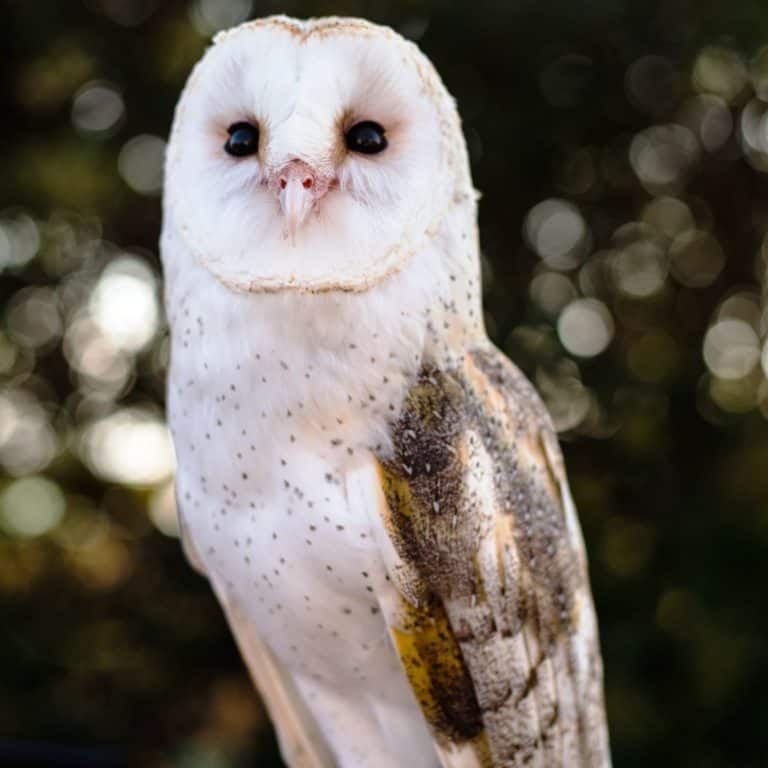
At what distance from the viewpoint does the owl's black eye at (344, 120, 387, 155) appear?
783 mm

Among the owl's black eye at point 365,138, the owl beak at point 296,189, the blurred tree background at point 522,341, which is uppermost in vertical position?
the owl's black eye at point 365,138

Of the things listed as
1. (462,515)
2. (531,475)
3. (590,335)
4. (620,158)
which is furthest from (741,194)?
(462,515)

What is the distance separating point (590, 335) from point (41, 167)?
119cm

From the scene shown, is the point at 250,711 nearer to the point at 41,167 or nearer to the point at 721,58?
the point at 41,167

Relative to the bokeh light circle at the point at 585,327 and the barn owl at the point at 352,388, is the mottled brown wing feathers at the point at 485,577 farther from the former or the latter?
the bokeh light circle at the point at 585,327

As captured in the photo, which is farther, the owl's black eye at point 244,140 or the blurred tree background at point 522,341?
the blurred tree background at point 522,341

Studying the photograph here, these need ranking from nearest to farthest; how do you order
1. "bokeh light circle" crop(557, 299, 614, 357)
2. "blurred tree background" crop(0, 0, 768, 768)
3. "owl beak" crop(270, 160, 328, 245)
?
"owl beak" crop(270, 160, 328, 245) → "blurred tree background" crop(0, 0, 768, 768) → "bokeh light circle" crop(557, 299, 614, 357)

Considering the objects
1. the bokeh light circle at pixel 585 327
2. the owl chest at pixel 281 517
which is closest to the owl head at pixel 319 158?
the owl chest at pixel 281 517

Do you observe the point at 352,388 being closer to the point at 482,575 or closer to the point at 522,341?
the point at 482,575

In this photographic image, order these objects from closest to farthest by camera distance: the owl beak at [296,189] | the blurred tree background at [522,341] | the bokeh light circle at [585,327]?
1. the owl beak at [296,189]
2. the blurred tree background at [522,341]
3. the bokeh light circle at [585,327]

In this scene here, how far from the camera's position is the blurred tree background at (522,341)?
6.24 ft

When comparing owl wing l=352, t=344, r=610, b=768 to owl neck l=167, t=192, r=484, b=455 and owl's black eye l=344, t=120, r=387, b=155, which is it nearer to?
owl neck l=167, t=192, r=484, b=455

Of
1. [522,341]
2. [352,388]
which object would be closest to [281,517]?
[352,388]

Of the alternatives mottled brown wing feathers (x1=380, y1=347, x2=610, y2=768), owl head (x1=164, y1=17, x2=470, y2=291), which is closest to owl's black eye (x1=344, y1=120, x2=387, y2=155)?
owl head (x1=164, y1=17, x2=470, y2=291)
